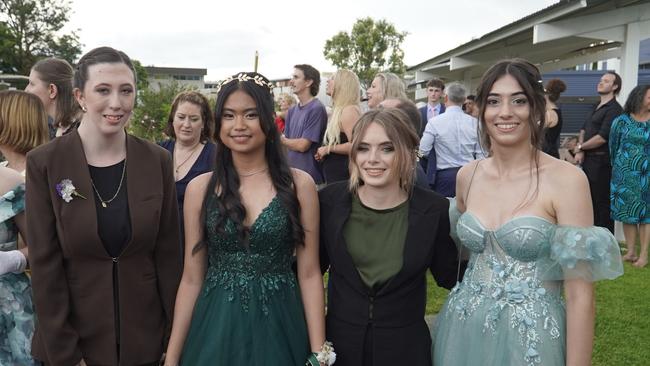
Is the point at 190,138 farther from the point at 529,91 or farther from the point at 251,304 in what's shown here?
the point at 529,91

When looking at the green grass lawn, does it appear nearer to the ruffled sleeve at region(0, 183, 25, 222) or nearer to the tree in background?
the ruffled sleeve at region(0, 183, 25, 222)

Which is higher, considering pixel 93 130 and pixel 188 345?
pixel 93 130

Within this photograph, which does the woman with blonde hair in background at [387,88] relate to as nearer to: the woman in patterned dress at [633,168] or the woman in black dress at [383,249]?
the woman in patterned dress at [633,168]

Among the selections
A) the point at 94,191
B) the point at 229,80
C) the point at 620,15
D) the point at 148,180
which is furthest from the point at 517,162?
the point at 620,15

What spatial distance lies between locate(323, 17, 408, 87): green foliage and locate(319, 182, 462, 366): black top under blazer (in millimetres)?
31834

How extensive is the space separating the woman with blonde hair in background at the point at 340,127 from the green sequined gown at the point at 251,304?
3115 mm

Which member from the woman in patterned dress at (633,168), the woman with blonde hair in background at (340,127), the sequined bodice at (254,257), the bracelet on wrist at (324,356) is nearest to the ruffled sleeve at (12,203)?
the sequined bodice at (254,257)

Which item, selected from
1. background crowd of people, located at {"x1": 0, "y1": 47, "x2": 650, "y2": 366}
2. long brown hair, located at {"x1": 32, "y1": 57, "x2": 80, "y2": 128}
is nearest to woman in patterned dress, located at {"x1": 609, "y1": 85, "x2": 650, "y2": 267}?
background crowd of people, located at {"x1": 0, "y1": 47, "x2": 650, "y2": 366}

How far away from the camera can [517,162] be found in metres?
2.42

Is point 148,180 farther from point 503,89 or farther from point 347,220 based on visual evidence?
point 503,89

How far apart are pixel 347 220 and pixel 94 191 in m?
1.15

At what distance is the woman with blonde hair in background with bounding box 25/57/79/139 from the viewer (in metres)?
3.80

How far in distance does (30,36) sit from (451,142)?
45.1 meters

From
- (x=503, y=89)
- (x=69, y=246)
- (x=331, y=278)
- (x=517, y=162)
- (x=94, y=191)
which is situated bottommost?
A: (x=331, y=278)
